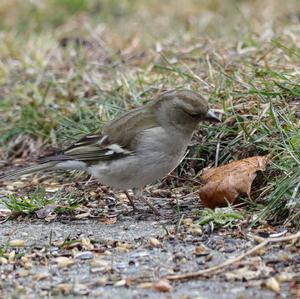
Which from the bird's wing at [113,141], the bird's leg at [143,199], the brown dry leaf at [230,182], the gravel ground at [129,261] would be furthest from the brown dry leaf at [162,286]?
the bird's wing at [113,141]

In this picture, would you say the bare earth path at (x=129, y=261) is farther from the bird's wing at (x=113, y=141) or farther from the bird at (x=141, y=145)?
the bird's wing at (x=113, y=141)

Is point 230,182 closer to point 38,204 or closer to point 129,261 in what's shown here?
point 129,261

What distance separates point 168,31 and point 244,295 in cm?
582

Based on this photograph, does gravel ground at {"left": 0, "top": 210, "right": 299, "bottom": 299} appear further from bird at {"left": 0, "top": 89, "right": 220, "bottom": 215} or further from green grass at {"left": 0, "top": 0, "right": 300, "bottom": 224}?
green grass at {"left": 0, "top": 0, "right": 300, "bottom": 224}

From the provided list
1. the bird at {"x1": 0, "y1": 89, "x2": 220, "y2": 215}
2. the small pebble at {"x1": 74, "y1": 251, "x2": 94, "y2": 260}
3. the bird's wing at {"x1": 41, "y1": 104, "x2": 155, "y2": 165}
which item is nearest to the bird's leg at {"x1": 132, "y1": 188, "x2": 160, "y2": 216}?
the bird at {"x1": 0, "y1": 89, "x2": 220, "y2": 215}

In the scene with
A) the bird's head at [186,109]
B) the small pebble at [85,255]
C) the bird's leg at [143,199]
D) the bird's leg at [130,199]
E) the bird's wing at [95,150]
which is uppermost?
the bird's head at [186,109]

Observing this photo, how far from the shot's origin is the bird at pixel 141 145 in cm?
566

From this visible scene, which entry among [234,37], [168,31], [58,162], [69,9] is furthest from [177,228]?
[69,9]

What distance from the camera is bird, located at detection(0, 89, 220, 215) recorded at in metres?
5.66

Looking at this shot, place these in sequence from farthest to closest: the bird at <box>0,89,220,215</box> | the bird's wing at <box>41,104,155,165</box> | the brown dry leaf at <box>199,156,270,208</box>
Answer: the bird's wing at <box>41,104,155,165</box> < the bird at <box>0,89,220,215</box> < the brown dry leaf at <box>199,156,270,208</box>

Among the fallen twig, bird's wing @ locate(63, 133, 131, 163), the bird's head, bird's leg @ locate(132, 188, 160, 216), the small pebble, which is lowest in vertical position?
bird's leg @ locate(132, 188, 160, 216)

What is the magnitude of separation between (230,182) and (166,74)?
2.18 m

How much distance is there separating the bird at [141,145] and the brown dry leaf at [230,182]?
274 mm

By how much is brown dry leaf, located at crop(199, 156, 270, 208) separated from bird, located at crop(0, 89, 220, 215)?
0.27 meters
